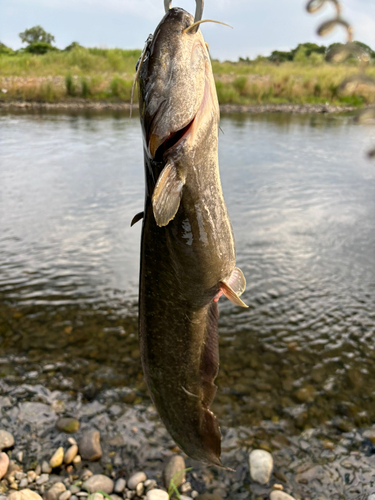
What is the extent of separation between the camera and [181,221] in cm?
128

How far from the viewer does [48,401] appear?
3.34 meters

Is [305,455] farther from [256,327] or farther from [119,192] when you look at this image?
[119,192]

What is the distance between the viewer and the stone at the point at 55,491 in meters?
2.52

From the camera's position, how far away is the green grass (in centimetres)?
2498

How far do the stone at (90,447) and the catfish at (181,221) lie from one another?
1.44 meters

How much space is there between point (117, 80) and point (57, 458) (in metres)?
25.7

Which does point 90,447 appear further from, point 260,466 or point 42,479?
point 260,466

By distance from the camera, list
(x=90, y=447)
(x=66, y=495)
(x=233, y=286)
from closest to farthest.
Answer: (x=233, y=286)
(x=66, y=495)
(x=90, y=447)

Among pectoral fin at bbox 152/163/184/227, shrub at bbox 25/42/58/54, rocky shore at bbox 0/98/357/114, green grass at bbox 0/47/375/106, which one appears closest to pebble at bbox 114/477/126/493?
pectoral fin at bbox 152/163/184/227

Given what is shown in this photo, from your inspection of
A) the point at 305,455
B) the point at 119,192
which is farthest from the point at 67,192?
the point at 305,455

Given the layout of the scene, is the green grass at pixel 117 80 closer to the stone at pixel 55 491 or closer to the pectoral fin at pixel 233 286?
the stone at pixel 55 491

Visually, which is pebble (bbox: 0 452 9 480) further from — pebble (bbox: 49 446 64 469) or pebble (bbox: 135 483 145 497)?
pebble (bbox: 135 483 145 497)

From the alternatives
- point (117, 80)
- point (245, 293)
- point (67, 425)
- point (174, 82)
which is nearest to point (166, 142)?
point (174, 82)

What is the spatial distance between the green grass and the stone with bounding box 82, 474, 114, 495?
23787mm
